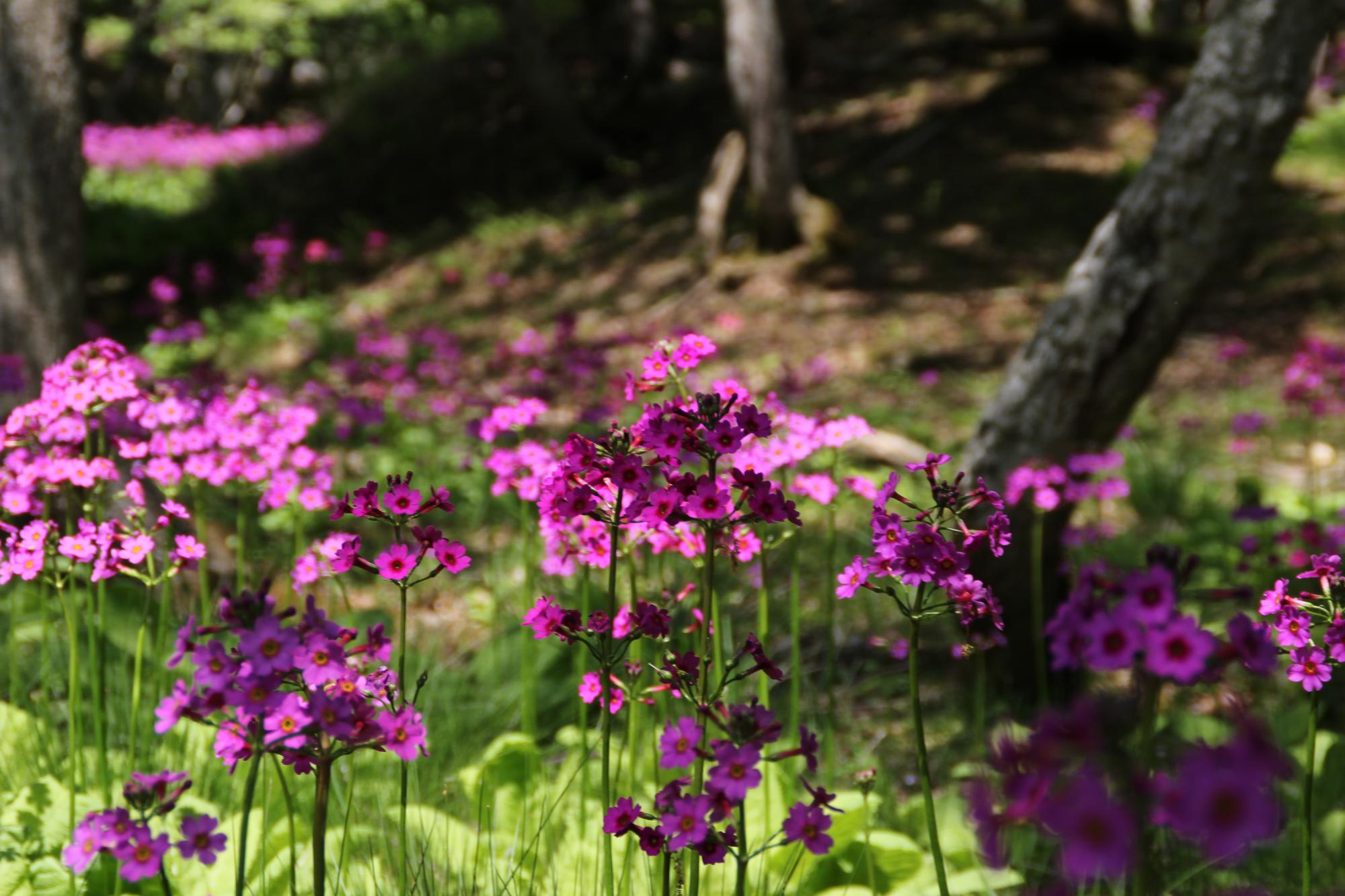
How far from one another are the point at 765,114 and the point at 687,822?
8515 mm

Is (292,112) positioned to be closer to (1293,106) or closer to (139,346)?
(139,346)

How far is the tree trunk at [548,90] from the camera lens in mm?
12578

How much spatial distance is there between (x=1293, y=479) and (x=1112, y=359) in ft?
9.24

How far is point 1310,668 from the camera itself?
1.48 meters

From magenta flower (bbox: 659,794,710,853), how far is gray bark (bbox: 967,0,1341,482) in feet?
Answer: 9.00

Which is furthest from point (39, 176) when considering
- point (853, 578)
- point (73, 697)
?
point (853, 578)

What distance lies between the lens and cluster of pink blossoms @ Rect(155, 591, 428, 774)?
1162 millimetres

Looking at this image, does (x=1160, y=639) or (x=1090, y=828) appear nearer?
(x=1090, y=828)

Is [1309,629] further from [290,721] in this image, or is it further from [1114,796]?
[290,721]

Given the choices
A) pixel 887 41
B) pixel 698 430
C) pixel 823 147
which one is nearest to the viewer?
pixel 698 430

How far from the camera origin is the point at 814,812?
126 centimetres

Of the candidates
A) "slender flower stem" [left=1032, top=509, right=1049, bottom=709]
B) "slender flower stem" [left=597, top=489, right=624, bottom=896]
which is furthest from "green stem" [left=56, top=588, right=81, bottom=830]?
"slender flower stem" [left=1032, top=509, right=1049, bottom=709]

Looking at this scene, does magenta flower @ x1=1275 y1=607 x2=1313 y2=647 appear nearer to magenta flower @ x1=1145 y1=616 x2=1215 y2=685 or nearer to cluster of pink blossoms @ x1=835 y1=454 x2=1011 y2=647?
cluster of pink blossoms @ x1=835 y1=454 x2=1011 y2=647

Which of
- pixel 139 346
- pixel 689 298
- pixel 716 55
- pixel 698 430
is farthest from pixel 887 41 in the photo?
pixel 698 430
